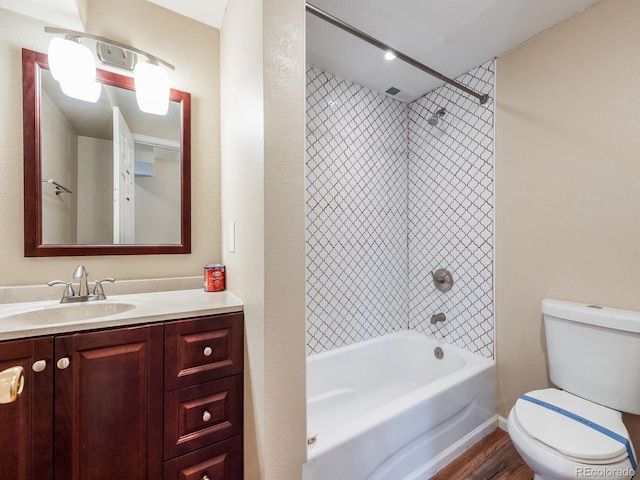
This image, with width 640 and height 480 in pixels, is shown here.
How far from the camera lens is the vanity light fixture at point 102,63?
49.1 inches

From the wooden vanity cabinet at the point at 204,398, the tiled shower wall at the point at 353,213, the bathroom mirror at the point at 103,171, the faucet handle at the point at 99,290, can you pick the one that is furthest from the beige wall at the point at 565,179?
the faucet handle at the point at 99,290

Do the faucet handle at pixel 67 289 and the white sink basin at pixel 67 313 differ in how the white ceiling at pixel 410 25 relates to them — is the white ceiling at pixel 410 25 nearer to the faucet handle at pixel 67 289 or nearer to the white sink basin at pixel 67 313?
the faucet handle at pixel 67 289

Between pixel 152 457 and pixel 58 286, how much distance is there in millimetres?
880

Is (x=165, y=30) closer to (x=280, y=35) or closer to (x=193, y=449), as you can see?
(x=280, y=35)

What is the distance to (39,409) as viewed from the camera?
34.9 inches

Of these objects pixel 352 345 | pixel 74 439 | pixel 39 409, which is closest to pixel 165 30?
pixel 39 409

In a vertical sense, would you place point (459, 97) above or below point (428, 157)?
above

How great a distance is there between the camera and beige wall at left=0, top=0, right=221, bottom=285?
48.9 inches

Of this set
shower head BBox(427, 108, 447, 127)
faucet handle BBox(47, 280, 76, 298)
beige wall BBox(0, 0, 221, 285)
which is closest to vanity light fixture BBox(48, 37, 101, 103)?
beige wall BBox(0, 0, 221, 285)

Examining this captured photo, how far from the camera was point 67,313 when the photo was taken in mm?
1209

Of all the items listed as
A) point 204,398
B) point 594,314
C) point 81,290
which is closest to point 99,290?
point 81,290

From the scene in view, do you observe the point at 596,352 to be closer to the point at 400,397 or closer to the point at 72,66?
the point at 400,397

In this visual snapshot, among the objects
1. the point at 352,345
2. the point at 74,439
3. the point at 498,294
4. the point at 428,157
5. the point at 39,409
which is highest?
the point at 428,157

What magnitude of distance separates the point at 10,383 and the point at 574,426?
6.08ft
